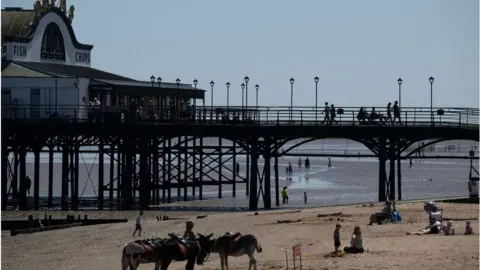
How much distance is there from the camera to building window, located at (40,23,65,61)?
6831cm

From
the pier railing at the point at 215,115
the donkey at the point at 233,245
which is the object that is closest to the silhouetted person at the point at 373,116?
the pier railing at the point at 215,115

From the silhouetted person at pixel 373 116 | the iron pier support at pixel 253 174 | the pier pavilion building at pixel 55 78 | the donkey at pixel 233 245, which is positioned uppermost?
the pier pavilion building at pixel 55 78

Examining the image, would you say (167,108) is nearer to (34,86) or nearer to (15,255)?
(34,86)

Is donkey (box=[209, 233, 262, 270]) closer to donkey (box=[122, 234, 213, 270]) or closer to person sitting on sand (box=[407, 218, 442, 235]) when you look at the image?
donkey (box=[122, 234, 213, 270])

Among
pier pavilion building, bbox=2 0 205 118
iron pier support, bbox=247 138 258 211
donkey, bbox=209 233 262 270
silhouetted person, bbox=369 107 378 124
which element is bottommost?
donkey, bbox=209 233 262 270

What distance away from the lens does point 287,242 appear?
3203 cm

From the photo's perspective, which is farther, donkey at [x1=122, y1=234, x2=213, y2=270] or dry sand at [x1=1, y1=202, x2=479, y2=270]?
dry sand at [x1=1, y1=202, x2=479, y2=270]

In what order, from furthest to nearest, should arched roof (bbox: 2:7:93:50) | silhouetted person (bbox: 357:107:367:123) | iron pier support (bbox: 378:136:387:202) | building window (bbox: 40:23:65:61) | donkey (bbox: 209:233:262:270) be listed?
building window (bbox: 40:23:65:61) < arched roof (bbox: 2:7:93:50) < silhouetted person (bbox: 357:107:367:123) < iron pier support (bbox: 378:136:387:202) < donkey (bbox: 209:233:262:270)

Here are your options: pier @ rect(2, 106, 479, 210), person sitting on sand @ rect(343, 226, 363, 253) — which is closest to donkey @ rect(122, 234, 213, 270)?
person sitting on sand @ rect(343, 226, 363, 253)

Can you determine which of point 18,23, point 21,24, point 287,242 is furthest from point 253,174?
point 18,23

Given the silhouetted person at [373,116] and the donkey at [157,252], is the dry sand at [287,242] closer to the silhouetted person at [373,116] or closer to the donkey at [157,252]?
the donkey at [157,252]

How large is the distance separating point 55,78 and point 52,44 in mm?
11345

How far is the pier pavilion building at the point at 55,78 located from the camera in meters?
58.3

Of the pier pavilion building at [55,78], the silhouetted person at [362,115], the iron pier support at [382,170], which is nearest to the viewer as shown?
the iron pier support at [382,170]
